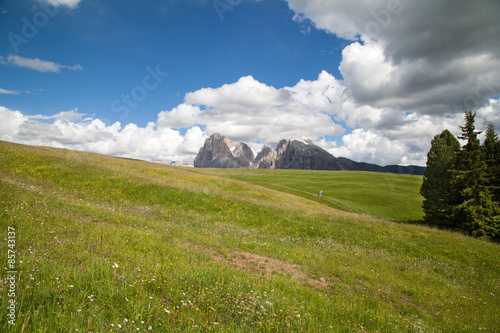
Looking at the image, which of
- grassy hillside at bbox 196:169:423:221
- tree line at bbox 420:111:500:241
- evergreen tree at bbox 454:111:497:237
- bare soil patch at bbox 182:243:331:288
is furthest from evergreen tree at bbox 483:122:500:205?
bare soil patch at bbox 182:243:331:288

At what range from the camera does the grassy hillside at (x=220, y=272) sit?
466 centimetres

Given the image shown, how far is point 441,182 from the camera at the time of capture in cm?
3553

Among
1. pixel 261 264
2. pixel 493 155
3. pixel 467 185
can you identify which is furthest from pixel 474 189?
pixel 261 264

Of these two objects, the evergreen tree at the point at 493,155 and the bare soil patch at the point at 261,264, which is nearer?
the bare soil patch at the point at 261,264

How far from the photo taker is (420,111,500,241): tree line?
28.3m

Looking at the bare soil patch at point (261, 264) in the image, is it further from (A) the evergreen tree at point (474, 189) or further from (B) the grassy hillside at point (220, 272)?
(A) the evergreen tree at point (474, 189)

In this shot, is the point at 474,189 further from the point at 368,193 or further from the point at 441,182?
the point at 368,193

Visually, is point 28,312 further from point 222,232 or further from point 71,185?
point 71,185

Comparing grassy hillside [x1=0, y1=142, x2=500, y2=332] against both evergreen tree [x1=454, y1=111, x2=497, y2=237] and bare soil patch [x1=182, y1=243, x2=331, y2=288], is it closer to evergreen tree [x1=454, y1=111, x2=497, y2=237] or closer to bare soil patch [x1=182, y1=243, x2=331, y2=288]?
bare soil patch [x1=182, y1=243, x2=331, y2=288]

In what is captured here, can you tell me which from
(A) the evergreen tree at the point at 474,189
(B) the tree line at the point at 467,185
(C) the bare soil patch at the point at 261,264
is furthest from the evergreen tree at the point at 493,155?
(C) the bare soil patch at the point at 261,264

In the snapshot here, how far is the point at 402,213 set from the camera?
54438 mm

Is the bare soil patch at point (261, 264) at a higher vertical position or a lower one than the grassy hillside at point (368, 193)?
higher

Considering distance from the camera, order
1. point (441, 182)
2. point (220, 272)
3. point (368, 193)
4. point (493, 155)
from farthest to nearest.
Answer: point (368, 193)
point (441, 182)
point (493, 155)
point (220, 272)

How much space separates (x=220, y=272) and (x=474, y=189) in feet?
117
